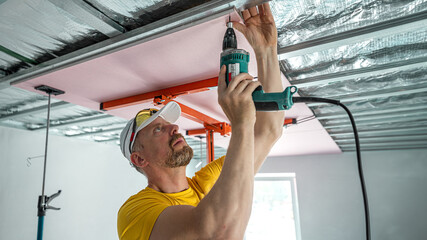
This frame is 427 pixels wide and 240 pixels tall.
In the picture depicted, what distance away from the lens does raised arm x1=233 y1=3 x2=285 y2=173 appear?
1.16m

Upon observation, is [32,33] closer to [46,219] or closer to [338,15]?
[338,15]

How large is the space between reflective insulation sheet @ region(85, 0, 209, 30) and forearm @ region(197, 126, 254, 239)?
0.86 m

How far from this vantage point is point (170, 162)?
3.94ft

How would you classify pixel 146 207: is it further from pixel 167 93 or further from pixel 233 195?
pixel 167 93

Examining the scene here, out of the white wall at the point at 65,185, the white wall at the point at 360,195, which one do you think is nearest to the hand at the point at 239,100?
the white wall at the point at 65,185

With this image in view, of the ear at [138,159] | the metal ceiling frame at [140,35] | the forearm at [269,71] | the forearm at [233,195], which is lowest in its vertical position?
the forearm at [233,195]

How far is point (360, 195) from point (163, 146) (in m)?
5.26

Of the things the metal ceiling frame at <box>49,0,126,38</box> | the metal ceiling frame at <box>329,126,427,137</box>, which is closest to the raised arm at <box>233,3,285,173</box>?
the metal ceiling frame at <box>49,0,126,38</box>

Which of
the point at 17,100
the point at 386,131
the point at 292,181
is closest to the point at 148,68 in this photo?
the point at 17,100

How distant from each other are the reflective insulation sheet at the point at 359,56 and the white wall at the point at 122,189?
3.85 metres

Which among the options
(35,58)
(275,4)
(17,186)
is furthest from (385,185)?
(17,186)

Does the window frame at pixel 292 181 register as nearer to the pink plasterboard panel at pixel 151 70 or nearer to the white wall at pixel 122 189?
the white wall at pixel 122 189

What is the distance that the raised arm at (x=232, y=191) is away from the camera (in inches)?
27.0

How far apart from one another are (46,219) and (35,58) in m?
3.11
